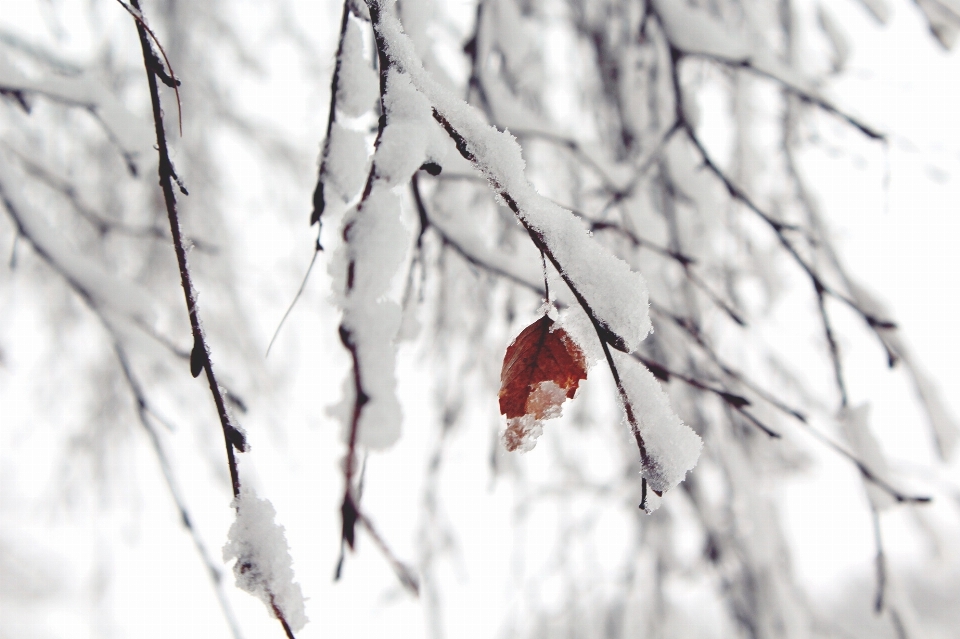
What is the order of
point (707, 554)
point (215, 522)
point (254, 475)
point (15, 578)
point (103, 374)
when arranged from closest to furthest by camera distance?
point (254, 475), point (707, 554), point (103, 374), point (215, 522), point (15, 578)

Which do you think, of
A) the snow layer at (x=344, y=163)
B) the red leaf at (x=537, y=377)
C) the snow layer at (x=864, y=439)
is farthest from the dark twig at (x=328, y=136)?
the snow layer at (x=864, y=439)

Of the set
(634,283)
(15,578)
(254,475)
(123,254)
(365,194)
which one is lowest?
(634,283)

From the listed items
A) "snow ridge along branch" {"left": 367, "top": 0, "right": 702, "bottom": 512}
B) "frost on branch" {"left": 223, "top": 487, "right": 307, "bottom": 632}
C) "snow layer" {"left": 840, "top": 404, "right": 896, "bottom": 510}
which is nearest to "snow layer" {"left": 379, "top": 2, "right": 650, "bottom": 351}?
"snow ridge along branch" {"left": 367, "top": 0, "right": 702, "bottom": 512}

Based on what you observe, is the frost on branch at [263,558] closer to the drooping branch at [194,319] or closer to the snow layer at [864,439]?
the drooping branch at [194,319]

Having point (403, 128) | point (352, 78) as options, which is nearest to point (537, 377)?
point (403, 128)

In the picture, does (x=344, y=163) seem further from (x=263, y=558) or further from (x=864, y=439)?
(x=864, y=439)

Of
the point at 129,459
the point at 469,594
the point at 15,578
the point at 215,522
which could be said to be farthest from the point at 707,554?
the point at 15,578

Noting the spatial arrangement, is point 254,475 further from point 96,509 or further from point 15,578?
point 15,578

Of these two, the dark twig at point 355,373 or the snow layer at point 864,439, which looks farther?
the snow layer at point 864,439
